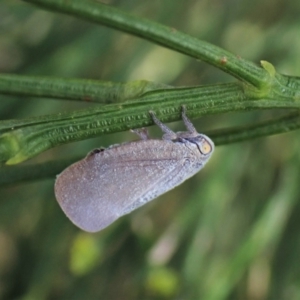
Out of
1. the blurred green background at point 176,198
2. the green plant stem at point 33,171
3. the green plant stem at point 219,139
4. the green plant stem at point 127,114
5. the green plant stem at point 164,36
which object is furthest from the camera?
the blurred green background at point 176,198

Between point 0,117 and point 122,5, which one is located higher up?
point 122,5

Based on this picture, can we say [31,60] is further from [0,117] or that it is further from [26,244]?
[26,244]

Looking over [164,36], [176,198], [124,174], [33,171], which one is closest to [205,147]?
[124,174]

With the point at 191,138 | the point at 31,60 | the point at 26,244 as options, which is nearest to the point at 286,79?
the point at 191,138

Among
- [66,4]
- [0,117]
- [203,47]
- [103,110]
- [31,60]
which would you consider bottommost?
[103,110]

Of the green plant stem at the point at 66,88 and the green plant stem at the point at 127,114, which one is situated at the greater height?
the green plant stem at the point at 66,88

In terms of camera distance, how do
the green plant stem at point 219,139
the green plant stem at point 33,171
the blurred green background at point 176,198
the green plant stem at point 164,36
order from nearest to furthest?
the green plant stem at point 164,36
the green plant stem at point 219,139
the green plant stem at point 33,171
the blurred green background at point 176,198

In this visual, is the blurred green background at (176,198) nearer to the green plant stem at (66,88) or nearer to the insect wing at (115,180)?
the insect wing at (115,180)

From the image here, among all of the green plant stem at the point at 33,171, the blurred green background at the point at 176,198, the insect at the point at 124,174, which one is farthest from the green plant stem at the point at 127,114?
the blurred green background at the point at 176,198
